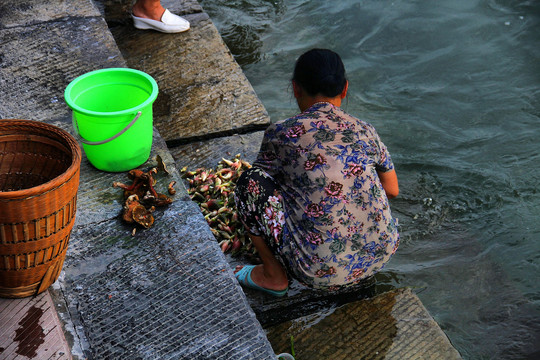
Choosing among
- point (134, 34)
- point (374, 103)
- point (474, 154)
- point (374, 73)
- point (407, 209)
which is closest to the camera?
point (407, 209)

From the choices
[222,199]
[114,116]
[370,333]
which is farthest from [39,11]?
[370,333]

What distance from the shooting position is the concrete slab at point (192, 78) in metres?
4.22

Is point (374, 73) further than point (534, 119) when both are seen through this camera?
Yes

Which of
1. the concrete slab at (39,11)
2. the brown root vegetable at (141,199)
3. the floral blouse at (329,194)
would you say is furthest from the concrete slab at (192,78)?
the floral blouse at (329,194)

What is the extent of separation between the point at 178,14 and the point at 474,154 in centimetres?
311

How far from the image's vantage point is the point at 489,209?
4309 mm

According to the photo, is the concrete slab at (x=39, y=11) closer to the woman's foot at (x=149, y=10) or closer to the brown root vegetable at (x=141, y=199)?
the woman's foot at (x=149, y=10)

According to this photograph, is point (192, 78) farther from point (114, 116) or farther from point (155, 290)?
point (155, 290)

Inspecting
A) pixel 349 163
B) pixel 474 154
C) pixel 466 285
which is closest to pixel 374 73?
pixel 474 154

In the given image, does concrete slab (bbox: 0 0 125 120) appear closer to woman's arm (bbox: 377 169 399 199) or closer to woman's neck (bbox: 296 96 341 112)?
woman's neck (bbox: 296 96 341 112)

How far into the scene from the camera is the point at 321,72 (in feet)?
8.36

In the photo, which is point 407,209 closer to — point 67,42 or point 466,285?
point 466,285

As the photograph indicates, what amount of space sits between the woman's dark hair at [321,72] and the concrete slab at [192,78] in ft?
5.22

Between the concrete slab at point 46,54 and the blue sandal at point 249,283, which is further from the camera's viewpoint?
the concrete slab at point 46,54
